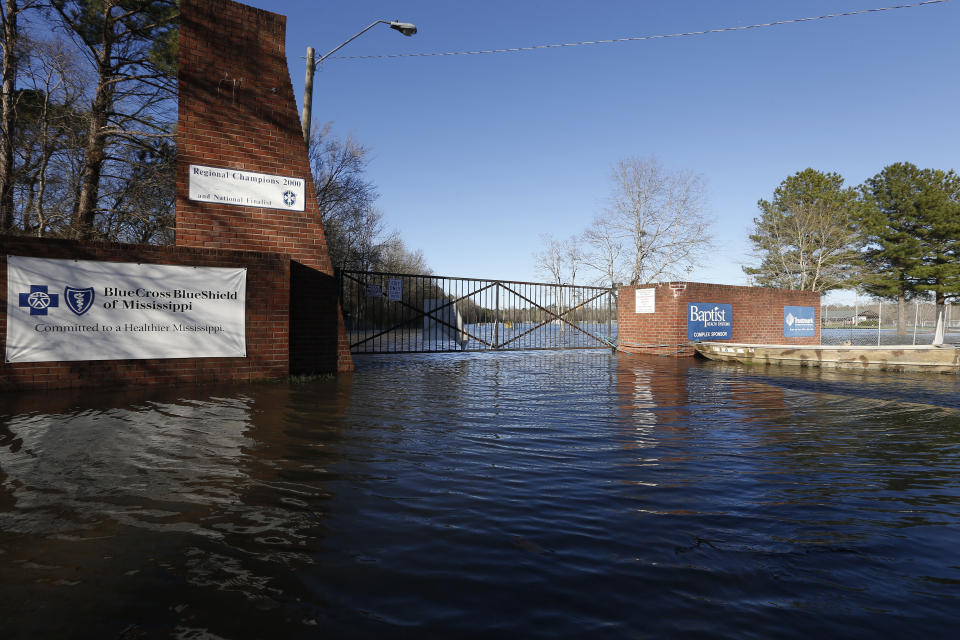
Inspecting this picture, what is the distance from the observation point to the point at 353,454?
407cm

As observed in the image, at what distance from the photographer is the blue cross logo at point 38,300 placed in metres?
6.93

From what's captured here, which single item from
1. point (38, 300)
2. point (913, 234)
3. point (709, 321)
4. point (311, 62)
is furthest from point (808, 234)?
point (38, 300)

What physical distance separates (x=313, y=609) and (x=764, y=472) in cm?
339

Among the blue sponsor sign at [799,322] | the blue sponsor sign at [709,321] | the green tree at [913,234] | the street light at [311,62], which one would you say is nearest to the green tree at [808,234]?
the green tree at [913,234]

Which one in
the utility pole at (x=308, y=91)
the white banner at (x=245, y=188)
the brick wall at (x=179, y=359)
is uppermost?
the utility pole at (x=308, y=91)

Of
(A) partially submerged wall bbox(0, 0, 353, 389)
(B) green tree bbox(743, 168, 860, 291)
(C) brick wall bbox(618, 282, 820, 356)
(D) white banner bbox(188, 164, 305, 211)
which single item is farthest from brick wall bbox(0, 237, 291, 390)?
(B) green tree bbox(743, 168, 860, 291)

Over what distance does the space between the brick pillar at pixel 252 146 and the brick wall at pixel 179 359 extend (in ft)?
2.36

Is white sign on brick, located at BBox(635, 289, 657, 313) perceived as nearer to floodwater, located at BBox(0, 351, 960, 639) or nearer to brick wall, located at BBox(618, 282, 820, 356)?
brick wall, located at BBox(618, 282, 820, 356)

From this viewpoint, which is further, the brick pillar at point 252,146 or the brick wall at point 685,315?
the brick wall at point 685,315

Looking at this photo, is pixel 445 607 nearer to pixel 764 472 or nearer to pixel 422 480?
pixel 422 480

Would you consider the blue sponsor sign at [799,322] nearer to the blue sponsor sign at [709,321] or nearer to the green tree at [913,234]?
the blue sponsor sign at [709,321]

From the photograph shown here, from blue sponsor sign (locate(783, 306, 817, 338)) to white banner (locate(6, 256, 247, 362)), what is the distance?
63.7 feet

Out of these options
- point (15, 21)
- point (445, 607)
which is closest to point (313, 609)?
point (445, 607)

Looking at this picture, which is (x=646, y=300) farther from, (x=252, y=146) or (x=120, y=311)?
(x=120, y=311)
